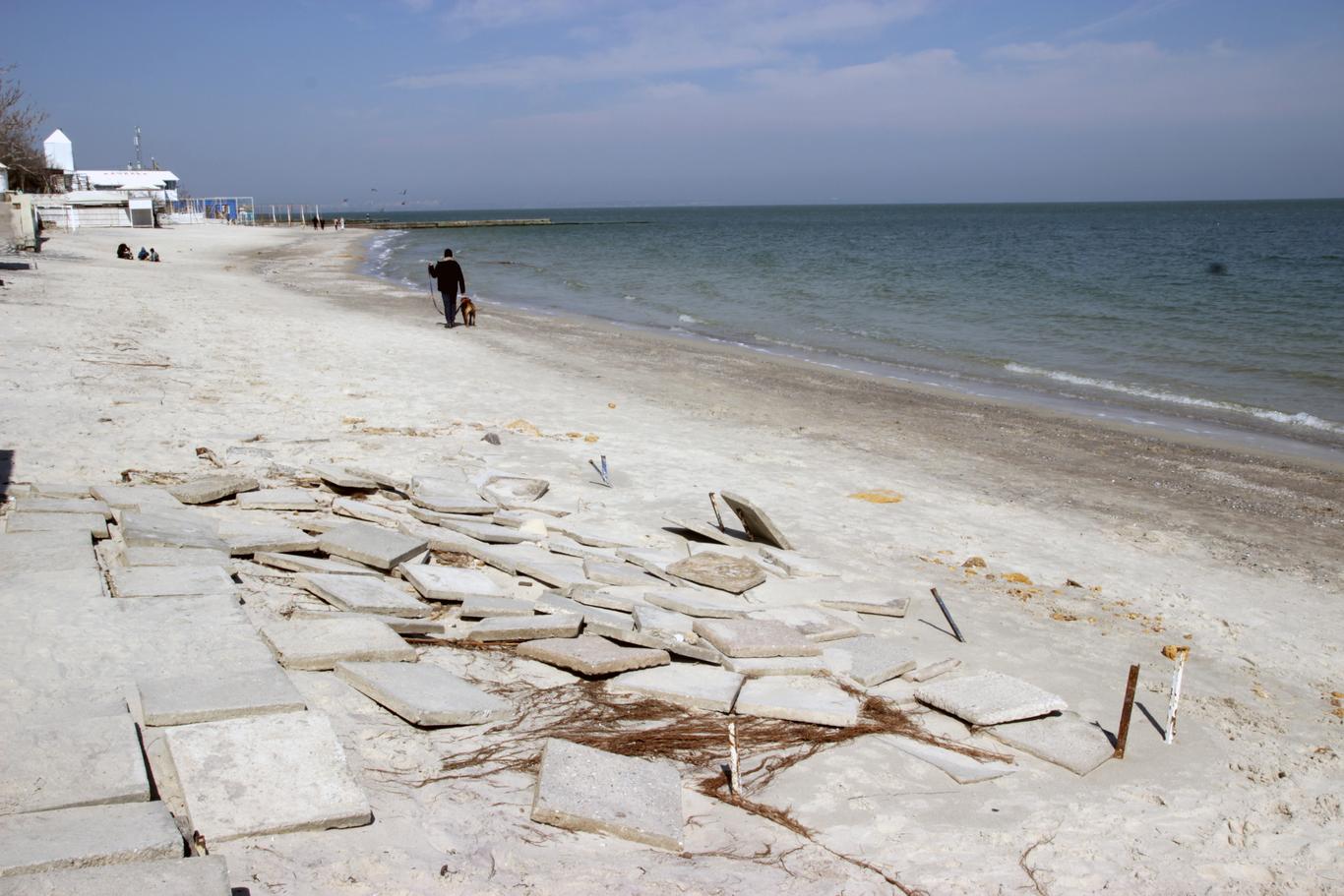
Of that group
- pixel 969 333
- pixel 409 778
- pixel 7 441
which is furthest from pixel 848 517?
pixel 969 333

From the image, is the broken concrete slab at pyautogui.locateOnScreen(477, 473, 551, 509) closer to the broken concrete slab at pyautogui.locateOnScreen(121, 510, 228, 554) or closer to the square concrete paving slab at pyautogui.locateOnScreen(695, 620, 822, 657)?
the broken concrete slab at pyautogui.locateOnScreen(121, 510, 228, 554)

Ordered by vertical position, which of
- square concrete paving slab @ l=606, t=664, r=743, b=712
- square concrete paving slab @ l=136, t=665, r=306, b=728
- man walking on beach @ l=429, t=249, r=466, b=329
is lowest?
square concrete paving slab @ l=606, t=664, r=743, b=712

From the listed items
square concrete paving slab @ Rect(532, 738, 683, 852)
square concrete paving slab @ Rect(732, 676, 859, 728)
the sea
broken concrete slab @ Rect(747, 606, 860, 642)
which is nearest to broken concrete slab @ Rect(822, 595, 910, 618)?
broken concrete slab @ Rect(747, 606, 860, 642)

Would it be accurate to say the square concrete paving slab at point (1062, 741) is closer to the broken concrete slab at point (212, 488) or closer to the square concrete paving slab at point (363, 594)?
the square concrete paving slab at point (363, 594)

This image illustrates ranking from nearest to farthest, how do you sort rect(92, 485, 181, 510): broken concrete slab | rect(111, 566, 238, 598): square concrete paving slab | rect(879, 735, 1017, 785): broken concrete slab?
rect(879, 735, 1017, 785): broken concrete slab → rect(111, 566, 238, 598): square concrete paving slab → rect(92, 485, 181, 510): broken concrete slab

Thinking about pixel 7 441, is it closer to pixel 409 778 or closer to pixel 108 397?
pixel 108 397

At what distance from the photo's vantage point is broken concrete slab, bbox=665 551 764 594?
6.05 metres

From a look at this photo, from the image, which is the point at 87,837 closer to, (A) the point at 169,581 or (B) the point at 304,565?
(A) the point at 169,581

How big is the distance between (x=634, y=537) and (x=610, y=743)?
320 centimetres

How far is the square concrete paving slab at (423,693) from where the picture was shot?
3.83m

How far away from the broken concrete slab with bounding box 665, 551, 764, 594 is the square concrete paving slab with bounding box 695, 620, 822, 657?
78cm

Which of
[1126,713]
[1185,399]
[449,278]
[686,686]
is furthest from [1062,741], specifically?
[449,278]

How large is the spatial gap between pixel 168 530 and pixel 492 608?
186 cm

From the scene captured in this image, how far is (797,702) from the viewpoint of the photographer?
4.43m
